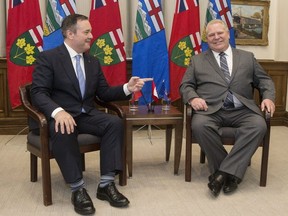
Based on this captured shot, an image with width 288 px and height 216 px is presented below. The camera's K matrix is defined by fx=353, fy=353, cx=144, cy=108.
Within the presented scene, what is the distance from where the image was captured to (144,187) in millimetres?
2732

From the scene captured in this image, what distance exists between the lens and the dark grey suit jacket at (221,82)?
2.87m

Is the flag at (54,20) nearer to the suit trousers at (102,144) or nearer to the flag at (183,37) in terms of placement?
the flag at (183,37)

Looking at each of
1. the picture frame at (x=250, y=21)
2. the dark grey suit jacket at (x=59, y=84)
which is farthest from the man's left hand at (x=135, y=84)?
the picture frame at (x=250, y=21)

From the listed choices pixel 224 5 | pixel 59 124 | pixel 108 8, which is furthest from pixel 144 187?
pixel 224 5

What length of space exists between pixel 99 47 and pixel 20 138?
4.80ft

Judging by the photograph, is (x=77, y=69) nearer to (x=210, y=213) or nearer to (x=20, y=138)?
(x=210, y=213)

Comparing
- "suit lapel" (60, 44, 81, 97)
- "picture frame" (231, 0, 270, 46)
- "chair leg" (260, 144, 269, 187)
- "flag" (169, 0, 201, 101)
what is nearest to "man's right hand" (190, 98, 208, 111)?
"chair leg" (260, 144, 269, 187)

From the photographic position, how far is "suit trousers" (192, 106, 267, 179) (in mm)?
2607

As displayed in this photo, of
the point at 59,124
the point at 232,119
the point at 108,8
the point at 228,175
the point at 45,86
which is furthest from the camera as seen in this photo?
the point at 108,8

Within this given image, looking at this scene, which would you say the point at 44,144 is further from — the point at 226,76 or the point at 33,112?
the point at 226,76

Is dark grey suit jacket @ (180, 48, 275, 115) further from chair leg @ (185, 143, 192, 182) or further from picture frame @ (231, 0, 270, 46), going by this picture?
picture frame @ (231, 0, 270, 46)

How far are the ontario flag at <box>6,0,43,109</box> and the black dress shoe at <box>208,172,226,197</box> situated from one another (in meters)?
2.48

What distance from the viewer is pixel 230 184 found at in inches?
103

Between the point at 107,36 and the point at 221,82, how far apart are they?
1756 millimetres
